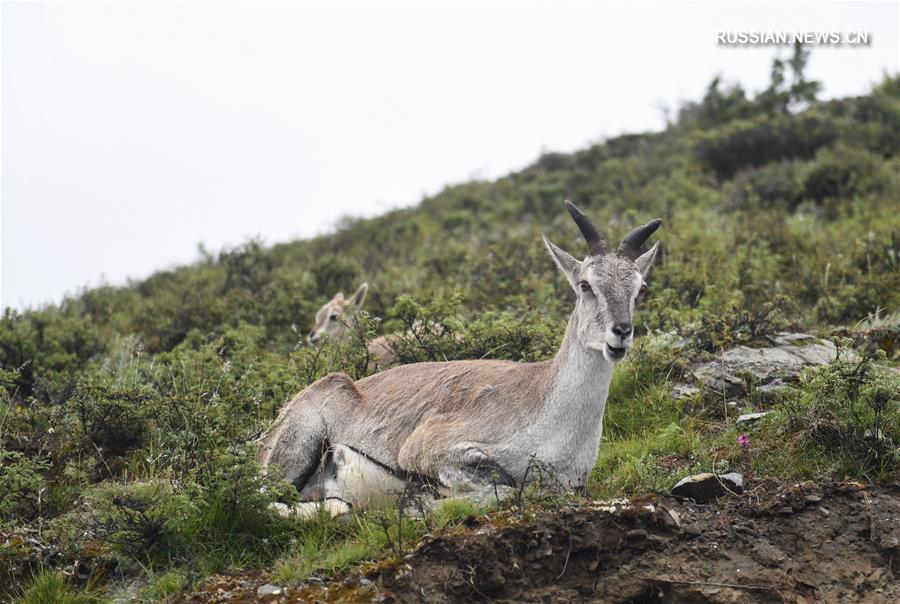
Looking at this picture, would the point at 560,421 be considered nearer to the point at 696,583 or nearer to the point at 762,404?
the point at 696,583

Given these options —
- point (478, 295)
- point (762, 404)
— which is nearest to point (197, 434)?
point (762, 404)

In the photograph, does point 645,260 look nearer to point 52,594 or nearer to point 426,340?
point 426,340

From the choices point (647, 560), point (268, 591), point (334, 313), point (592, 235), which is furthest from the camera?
point (334, 313)

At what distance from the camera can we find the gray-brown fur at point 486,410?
7625 millimetres

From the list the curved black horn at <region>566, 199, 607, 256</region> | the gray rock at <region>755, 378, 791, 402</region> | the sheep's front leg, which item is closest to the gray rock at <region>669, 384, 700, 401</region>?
the gray rock at <region>755, 378, 791, 402</region>

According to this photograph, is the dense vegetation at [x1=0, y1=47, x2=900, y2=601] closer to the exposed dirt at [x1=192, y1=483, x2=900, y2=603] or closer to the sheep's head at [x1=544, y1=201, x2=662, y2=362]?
the exposed dirt at [x1=192, y1=483, x2=900, y2=603]

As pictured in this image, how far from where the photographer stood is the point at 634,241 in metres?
8.39

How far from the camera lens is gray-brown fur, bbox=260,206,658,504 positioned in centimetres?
762

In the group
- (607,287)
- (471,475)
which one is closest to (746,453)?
(607,287)

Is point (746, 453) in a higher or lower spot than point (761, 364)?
lower

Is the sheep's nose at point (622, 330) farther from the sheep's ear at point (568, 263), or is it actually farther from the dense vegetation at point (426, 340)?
the dense vegetation at point (426, 340)

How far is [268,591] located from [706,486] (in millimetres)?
3339

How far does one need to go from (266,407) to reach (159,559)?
3232 millimetres

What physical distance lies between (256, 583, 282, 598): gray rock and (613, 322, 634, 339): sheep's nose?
3177 millimetres
